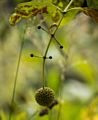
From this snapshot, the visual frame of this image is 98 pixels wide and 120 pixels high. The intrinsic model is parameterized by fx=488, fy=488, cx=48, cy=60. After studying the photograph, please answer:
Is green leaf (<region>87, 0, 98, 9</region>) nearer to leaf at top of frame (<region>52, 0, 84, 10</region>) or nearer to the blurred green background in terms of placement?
leaf at top of frame (<region>52, 0, 84, 10</region>)

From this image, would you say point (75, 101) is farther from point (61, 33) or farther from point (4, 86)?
point (4, 86)

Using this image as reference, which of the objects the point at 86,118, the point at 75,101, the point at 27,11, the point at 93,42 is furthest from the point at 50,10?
the point at 93,42

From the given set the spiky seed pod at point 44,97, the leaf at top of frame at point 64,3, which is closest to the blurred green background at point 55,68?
the leaf at top of frame at point 64,3

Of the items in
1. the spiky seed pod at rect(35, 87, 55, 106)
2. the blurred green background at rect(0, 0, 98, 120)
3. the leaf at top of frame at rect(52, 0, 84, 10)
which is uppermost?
the leaf at top of frame at rect(52, 0, 84, 10)

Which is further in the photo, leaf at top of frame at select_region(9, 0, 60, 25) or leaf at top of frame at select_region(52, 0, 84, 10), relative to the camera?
leaf at top of frame at select_region(52, 0, 84, 10)

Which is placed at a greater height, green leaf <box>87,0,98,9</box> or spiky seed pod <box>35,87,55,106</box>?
green leaf <box>87,0,98,9</box>

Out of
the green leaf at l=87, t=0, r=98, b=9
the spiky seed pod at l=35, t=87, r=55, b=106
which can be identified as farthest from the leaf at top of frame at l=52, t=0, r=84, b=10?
the spiky seed pod at l=35, t=87, r=55, b=106

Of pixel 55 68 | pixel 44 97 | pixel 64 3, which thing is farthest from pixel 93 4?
pixel 55 68

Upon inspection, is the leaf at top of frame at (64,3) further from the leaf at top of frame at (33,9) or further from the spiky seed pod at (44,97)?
the spiky seed pod at (44,97)
